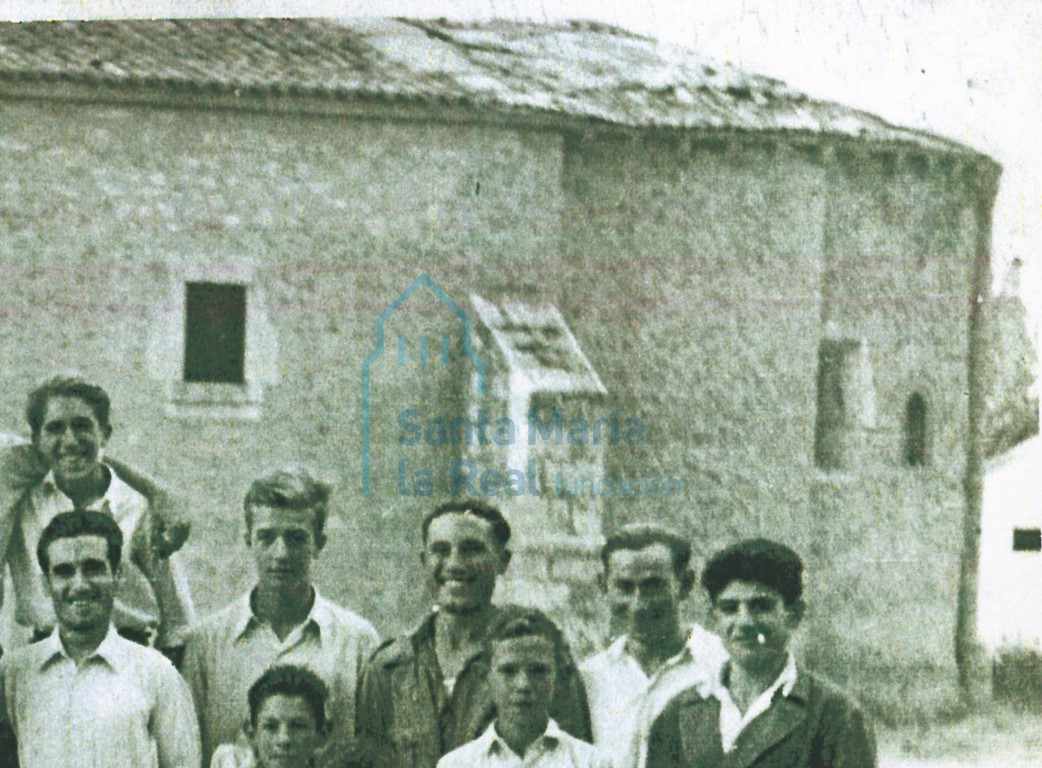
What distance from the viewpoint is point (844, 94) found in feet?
19.5

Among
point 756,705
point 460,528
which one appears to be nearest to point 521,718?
point 460,528

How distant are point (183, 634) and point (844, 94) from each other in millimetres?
3715

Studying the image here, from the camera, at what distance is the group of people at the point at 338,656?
5.53 meters

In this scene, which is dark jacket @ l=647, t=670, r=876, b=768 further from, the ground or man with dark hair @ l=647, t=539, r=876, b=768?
the ground

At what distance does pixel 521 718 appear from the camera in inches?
217

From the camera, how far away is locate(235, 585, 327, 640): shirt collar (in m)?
5.73

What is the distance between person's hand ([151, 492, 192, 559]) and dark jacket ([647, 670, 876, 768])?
2.17 metres

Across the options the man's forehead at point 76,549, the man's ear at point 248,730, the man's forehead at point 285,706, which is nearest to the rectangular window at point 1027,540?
the man's forehead at point 285,706

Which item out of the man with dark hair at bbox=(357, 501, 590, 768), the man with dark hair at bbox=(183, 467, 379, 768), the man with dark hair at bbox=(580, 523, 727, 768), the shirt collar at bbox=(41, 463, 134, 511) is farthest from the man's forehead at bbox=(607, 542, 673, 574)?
the shirt collar at bbox=(41, 463, 134, 511)

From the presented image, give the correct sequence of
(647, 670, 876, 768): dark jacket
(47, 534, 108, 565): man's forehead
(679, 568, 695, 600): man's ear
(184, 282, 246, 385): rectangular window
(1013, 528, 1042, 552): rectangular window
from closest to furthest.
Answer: (647, 670, 876, 768): dark jacket → (47, 534, 108, 565): man's forehead → (679, 568, 695, 600): man's ear → (184, 282, 246, 385): rectangular window → (1013, 528, 1042, 552): rectangular window

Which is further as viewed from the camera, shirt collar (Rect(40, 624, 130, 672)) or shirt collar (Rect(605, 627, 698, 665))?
shirt collar (Rect(605, 627, 698, 665))

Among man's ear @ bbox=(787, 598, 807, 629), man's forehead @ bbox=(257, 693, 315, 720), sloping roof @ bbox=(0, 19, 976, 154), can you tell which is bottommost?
man's forehead @ bbox=(257, 693, 315, 720)

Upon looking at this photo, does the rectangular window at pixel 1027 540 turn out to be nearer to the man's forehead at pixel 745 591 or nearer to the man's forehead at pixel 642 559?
the man's forehead at pixel 745 591

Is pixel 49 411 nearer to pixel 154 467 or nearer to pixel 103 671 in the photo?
pixel 154 467
